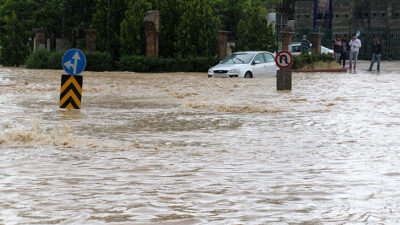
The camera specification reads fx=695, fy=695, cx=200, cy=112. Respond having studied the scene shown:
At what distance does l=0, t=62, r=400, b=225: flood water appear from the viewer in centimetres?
519

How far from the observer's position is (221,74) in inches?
1144

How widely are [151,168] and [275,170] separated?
1.27m

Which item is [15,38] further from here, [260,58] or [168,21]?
[260,58]

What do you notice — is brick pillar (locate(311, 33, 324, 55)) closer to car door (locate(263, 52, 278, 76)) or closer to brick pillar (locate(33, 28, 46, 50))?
car door (locate(263, 52, 278, 76))

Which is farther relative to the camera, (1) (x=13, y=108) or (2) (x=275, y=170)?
(1) (x=13, y=108)

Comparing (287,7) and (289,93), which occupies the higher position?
(287,7)

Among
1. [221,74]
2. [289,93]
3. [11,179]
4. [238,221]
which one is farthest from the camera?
[221,74]

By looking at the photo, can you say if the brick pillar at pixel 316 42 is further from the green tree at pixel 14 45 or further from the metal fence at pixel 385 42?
the green tree at pixel 14 45

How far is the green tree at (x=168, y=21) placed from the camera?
1538 inches

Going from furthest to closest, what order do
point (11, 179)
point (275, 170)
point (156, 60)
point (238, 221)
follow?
point (156, 60)
point (275, 170)
point (11, 179)
point (238, 221)

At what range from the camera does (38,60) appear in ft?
126

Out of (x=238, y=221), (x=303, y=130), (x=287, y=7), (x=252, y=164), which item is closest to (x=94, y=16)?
(x=303, y=130)

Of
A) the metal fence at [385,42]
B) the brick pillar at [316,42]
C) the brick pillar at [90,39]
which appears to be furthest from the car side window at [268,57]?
the metal fence at [385,42]

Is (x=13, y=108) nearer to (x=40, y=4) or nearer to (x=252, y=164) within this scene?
(x=252, y=164)
